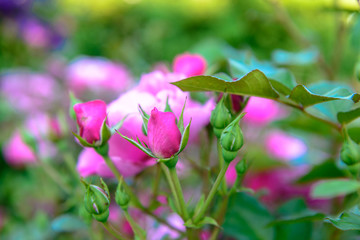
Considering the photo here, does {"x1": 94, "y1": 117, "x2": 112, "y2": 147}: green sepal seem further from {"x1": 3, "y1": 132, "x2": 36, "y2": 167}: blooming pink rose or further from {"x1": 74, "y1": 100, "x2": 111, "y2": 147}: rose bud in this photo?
{"x1": 3, "y1": 132, "x2": 36, "y2": 167}: blooming pink rose

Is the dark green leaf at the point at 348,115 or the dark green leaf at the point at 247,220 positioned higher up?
the dark green leaf at the point at 348,115

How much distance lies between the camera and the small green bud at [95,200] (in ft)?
0.78

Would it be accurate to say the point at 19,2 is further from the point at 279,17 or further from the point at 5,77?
the point at 279,17

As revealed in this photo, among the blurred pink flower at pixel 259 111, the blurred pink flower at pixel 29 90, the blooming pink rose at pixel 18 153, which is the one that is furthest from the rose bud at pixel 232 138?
the blurred pink flower at pixel 29 90

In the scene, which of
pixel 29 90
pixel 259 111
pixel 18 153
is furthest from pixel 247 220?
pixel 29 90

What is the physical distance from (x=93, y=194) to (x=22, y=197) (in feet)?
1.86

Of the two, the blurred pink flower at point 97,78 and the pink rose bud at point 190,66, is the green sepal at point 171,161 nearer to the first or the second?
the pink rose bud at point 190,66

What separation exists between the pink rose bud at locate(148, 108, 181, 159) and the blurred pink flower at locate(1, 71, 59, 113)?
2.16ft

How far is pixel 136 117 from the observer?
26 centimetres

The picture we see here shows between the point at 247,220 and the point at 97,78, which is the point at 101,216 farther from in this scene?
the point at 97,78

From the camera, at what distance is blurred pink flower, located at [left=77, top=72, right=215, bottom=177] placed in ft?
0.88

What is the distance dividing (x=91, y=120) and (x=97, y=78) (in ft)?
1.91

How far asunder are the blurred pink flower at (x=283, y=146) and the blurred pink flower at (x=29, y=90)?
459 mm

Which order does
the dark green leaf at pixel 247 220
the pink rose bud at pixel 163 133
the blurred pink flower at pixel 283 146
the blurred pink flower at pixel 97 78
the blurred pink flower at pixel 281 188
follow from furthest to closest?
the blurred pink flower at pixel 97 78, the blurred pink flower at pixel 283 146, the blurred pink flower at pixel 281 188, the dark green leaf at pixel 247 220, the pink rose bud at pixel 163 133
